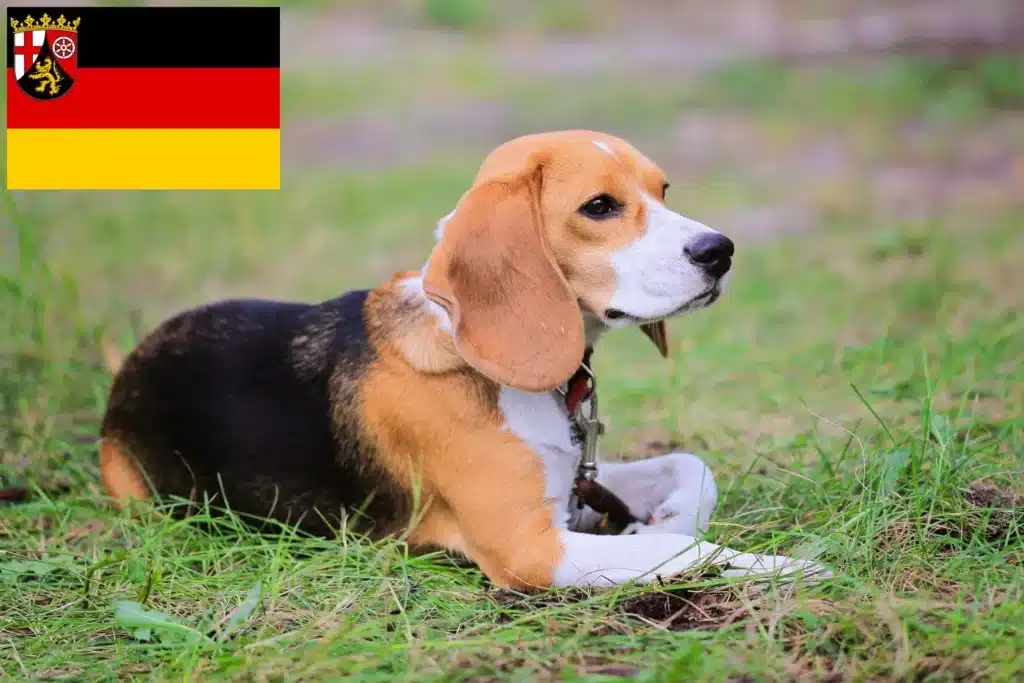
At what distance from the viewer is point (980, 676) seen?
2674mm

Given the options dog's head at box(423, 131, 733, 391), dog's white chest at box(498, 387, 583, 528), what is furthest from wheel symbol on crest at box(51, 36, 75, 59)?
dog's white chest at box(498, 387, 583, 528)

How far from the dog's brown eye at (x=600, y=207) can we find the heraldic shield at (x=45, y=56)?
346 cm

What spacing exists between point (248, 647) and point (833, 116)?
9929 mm

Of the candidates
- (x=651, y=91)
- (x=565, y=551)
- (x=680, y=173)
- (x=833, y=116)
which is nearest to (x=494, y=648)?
(x=565, y=551)

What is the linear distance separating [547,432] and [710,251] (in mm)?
796

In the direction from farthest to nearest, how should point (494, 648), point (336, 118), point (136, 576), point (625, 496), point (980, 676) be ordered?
point (336, 118), point (625, 496), point (136, 576), point (494, 648), point (980, 676)

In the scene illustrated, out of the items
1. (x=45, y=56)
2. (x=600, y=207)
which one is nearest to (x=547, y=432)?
(x=600, y=207)

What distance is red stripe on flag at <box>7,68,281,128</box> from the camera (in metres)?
5.63

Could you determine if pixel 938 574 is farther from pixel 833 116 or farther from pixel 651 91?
pixel 651 91

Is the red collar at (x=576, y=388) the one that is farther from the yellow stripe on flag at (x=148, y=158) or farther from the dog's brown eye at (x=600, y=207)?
the yellow stripe on flag at (x=148, y=158)

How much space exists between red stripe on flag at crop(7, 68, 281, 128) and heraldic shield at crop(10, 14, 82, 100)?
0.05m

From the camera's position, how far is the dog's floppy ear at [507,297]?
343 centimetres

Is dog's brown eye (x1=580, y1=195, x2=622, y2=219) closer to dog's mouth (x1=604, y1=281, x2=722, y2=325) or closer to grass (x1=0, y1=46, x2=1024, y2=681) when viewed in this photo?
dog's mouth (x1=604, y1=281, x2=722, y2=325)

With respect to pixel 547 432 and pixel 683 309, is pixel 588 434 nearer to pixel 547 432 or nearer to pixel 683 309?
pixel 547 432
